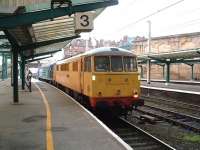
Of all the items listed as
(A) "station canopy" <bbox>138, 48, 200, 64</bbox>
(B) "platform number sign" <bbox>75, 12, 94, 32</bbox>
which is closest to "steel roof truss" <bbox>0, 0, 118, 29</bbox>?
(B) "platform number sign" <bbox>75, 12, 94, 32</bbox>

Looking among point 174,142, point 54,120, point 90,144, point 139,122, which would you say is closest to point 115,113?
point 139,122

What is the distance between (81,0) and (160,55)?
20153 mm

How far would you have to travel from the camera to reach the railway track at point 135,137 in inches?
458

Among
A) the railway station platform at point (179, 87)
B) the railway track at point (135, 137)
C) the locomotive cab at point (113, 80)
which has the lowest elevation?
the railway track at point (135, 137)

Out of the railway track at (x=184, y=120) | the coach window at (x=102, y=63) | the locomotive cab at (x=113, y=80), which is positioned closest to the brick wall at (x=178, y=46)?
the railway track at (x=184, y=120)

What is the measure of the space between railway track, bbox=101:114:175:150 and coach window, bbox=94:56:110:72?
2096 mm

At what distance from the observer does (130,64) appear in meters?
17.0

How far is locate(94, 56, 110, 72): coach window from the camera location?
1648cm

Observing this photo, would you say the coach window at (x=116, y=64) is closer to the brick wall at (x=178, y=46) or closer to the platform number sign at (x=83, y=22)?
the platform number sign at (x=83, y=22)

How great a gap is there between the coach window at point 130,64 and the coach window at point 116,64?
21 centimetres

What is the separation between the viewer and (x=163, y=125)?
16203 mm

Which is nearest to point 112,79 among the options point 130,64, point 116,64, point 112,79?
point 112,79

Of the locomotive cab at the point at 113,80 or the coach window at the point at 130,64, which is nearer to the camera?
the locomotive cab at the point at 113,80

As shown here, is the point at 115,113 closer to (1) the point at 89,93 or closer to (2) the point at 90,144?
(1) the point at 89,93
